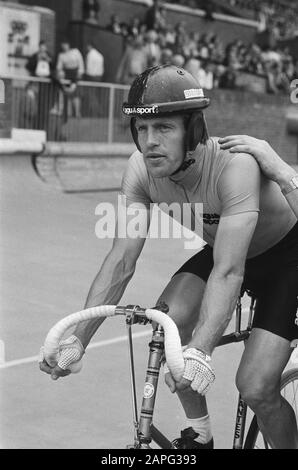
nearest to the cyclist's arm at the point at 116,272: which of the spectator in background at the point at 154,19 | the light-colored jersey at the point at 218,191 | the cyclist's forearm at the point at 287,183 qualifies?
the light-colored jersey at the point at 218,191

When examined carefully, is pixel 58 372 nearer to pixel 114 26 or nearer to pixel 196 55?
pixel 114 26

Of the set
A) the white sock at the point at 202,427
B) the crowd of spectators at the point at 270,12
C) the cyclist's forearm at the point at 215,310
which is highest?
the crowd of spectators at the point at 270,12

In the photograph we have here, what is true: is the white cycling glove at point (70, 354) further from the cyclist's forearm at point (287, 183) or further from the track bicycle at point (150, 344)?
the cyclist's forearm at point (287, 183)

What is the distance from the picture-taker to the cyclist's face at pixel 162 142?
2.84 m

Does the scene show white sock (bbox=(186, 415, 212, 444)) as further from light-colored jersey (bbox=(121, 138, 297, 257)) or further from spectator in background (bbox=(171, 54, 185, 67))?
spectator in background (bbox=(171, 54, 185, 67))

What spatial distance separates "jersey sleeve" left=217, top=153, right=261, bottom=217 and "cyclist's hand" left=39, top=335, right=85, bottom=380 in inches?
29.0

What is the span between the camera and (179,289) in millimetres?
3574

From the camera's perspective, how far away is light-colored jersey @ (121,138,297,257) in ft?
10.0

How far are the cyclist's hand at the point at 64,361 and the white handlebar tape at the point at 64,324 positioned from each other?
8 centimetres

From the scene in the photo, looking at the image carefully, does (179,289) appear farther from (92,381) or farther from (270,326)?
(92,381)

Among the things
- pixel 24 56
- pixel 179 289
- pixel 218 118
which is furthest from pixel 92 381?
pixel 218 118

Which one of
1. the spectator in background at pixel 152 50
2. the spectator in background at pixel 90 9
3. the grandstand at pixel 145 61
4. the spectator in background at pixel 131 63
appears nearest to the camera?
the grandstand at pixel 145 61

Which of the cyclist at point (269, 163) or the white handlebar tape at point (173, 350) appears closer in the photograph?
the white handlebar tape at point (173, 350)
